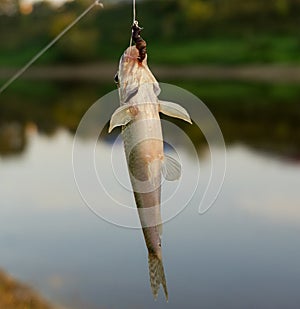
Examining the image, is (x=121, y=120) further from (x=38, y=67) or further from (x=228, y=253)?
(x=38, y=67)

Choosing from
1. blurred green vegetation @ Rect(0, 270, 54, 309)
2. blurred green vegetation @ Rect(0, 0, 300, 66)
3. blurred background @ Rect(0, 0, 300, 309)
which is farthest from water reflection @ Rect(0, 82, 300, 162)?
blurred green vegetation @ Rect(0, 0, 300, 66)

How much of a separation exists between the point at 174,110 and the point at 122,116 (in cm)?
17

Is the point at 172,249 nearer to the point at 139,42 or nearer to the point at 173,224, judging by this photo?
the point at 173,224

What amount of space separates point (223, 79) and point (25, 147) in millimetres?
32105

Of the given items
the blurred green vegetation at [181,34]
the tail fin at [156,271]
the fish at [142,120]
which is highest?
the blurred green vegetation at [181,34]

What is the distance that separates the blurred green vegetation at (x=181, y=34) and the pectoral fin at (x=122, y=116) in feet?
155

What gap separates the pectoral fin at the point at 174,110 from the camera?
1.99m

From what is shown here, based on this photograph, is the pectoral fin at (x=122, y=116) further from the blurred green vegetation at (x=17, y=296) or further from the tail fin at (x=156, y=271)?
the blurred green vegetation at (x=17, y=296)

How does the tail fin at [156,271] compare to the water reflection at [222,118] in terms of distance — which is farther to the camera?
the water reflection at [222,118]

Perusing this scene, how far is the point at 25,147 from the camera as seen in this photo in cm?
2291

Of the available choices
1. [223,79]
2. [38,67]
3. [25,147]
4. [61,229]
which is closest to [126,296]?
[61,229]

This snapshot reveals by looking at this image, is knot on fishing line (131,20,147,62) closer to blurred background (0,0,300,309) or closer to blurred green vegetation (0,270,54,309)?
blurred background (0,0,300,309)

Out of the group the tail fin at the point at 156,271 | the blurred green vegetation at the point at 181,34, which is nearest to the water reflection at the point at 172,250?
the tail fin at the point at 156,271

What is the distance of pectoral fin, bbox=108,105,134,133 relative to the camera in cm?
200
